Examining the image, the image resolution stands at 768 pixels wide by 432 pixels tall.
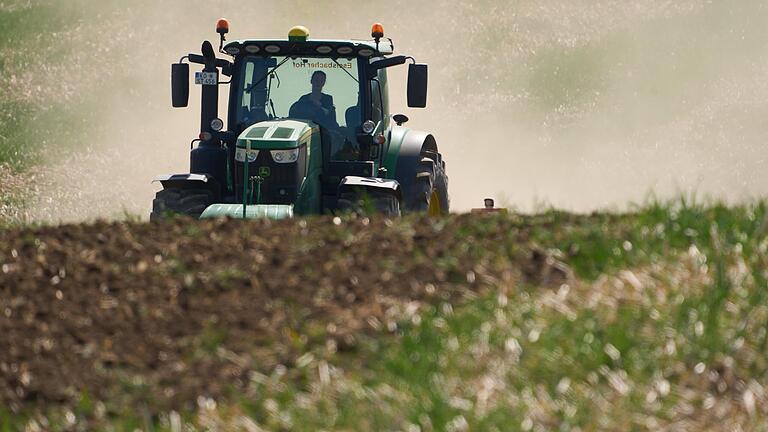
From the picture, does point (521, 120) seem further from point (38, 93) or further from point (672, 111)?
point (38, 93)

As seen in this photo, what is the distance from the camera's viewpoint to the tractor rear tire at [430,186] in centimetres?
1398

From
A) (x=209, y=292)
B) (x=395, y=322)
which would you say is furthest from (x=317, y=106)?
(x=395, y=322)

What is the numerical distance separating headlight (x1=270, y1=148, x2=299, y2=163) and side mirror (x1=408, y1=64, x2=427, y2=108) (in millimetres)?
1554

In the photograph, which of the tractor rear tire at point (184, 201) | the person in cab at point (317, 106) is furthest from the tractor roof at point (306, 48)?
the tractor rear tire at point (184, 201)

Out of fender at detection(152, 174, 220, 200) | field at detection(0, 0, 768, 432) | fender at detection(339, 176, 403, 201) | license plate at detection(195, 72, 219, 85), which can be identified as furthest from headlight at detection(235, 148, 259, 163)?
field at detection(0, 0, 768, 432)

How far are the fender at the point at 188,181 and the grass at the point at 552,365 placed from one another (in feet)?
21.1

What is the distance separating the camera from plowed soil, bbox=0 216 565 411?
20.6ft

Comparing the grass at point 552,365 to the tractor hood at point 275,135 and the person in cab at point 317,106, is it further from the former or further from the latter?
the person in cab at point 317,106

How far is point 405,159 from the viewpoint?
1420cm

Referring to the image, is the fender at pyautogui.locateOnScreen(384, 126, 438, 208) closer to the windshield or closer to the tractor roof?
the windshield

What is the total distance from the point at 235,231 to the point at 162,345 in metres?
1.63

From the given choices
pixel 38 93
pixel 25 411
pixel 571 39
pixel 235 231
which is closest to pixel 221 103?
pixel 38 93

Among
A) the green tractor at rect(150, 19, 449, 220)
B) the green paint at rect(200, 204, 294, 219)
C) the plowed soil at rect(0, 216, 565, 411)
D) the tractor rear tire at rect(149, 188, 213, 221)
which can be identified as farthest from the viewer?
the green tractor at rect(150, 19, 449, 220)

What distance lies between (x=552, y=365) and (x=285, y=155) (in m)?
6.79
